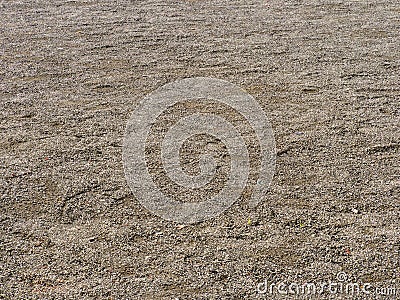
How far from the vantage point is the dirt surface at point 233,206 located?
8.39 ft

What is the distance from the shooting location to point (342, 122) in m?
3.78

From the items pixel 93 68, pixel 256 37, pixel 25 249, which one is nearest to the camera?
pixel 25 249

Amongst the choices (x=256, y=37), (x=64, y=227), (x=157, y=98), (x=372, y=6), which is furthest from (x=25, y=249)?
(x=372, y=6)

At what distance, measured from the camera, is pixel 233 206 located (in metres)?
2.99

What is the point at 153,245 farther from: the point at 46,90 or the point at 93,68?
the point at 93,68

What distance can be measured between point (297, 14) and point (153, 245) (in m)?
3.84

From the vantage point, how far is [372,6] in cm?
626

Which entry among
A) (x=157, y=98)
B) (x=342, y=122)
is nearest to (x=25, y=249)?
(x=157, y=98)

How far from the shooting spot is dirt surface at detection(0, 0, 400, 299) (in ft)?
8.39

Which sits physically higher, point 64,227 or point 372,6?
point 372,6

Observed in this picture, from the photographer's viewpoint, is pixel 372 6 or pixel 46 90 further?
pixel 372 6

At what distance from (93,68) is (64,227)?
2.07 m

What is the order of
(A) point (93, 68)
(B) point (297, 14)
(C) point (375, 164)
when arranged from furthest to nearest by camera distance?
(B) point (297, 14)
(A) point (93, 68)
(C) point (375, 164)

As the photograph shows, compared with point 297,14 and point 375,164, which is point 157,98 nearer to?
point 375,164
